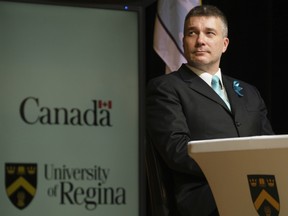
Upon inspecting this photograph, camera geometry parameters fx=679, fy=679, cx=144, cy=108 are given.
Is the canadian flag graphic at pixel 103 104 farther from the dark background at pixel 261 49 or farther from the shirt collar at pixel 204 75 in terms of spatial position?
the dark background at pixel 261 49

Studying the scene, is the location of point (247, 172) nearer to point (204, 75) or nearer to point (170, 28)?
point (204, 75)

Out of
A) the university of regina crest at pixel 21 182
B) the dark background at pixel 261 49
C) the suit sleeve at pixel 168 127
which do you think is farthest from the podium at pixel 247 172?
the dark background at pixel 261 49

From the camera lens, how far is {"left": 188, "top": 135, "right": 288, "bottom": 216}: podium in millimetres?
1596

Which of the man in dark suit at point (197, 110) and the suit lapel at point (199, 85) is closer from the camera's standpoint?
the man in dark suit at point (197, 110)

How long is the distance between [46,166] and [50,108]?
14cm

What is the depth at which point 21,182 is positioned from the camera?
1756 mm

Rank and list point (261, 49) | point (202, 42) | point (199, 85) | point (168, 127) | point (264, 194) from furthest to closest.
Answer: point (261, 49) < point (202, 42) < point (199, 85) < point (168, 127) < point (264, 194)

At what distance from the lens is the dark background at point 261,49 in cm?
443

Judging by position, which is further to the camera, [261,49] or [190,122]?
[261,49]

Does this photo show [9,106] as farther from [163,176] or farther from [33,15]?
[163,176]

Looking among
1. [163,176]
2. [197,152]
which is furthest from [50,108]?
[163,176]

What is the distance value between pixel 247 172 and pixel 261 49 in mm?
2850

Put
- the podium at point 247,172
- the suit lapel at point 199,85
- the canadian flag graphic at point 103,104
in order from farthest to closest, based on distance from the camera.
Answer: the suit lapel at point 199,85
the canadian flag graphic at point 103,104
the podium at point 247,172

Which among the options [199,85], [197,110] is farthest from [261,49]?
[197,110]
